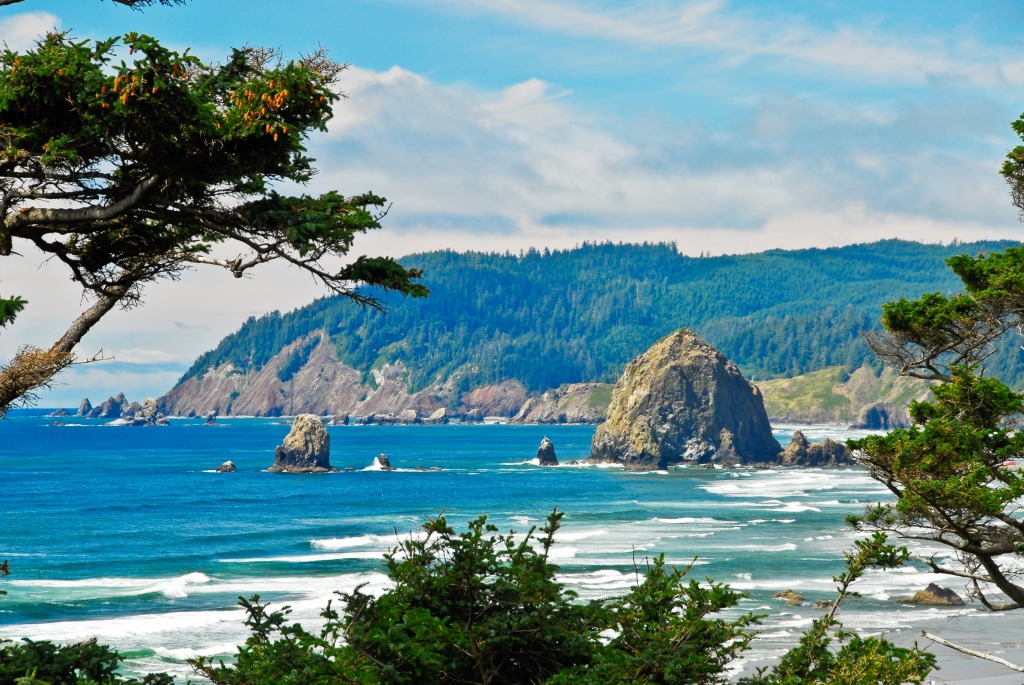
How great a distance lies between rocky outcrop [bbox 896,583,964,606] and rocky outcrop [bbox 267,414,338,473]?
78.1 m

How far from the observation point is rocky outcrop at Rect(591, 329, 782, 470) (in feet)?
387

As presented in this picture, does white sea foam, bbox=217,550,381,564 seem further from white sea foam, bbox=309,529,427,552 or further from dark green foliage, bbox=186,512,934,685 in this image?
dark green foliage, bbox=186,512,934,685

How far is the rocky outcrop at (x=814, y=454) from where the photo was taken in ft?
389

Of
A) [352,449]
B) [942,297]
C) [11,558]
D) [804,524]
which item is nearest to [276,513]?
[11,558]

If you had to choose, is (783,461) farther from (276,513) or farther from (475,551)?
(475,551)

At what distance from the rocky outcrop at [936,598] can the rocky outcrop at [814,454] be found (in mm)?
82381

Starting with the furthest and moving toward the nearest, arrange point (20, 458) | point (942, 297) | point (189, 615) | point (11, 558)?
point (20, 458) < point (11, 558) < point (189, 615) < point (942, 297)

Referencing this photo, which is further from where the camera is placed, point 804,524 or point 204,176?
point 804,524

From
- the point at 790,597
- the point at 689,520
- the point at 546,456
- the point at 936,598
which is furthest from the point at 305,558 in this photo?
the point at 546,456

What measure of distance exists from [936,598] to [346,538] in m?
35.7

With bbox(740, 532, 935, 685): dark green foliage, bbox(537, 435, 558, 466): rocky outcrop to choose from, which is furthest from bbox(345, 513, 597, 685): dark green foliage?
bbox(537, 435, 558, 466): rocky outcrop

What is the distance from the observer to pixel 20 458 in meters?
132

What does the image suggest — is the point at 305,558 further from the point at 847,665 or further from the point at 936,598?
the point at 847,665

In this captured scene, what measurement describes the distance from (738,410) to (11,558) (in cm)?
8806
